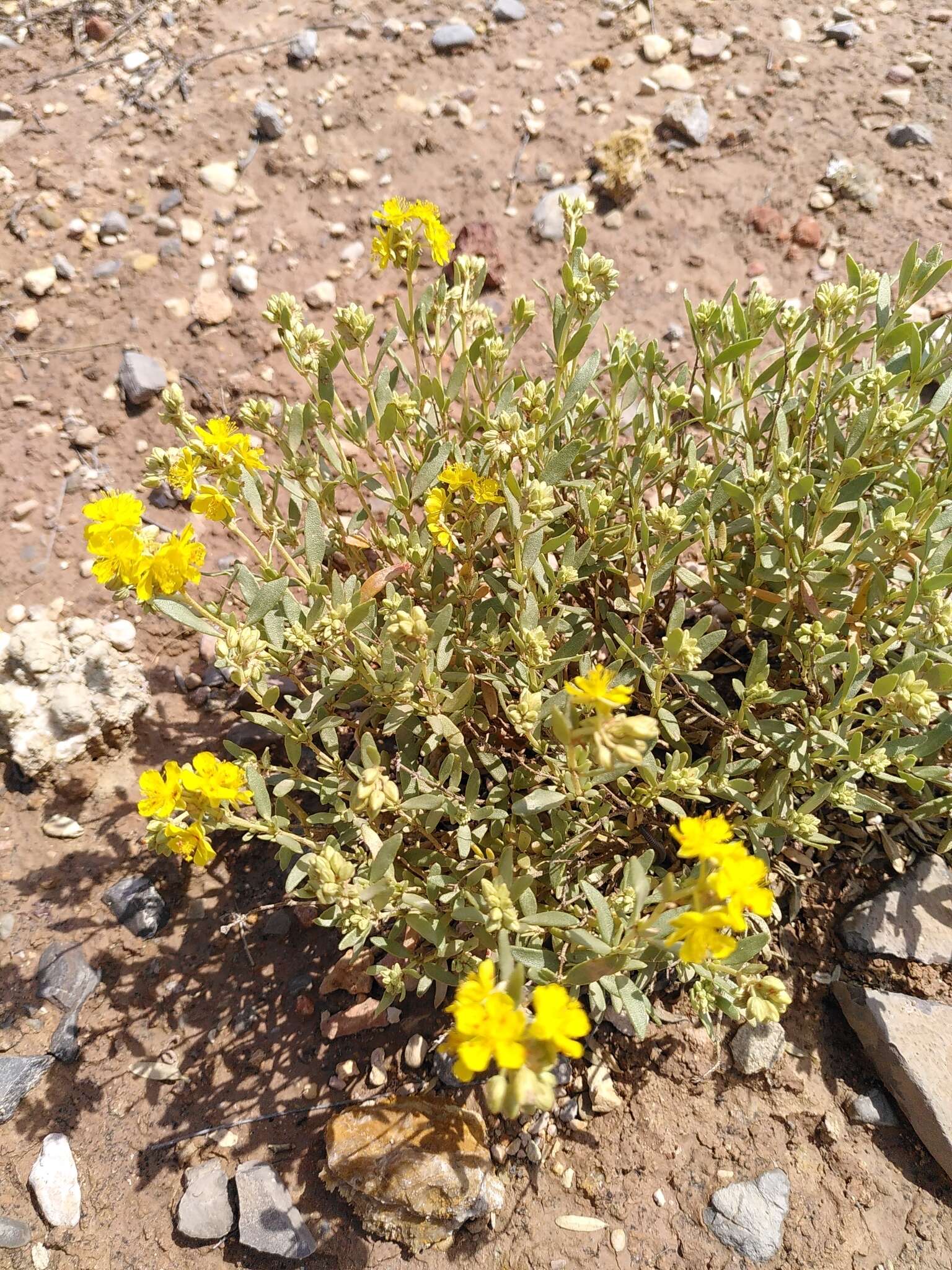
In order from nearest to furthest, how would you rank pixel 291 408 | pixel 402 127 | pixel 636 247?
pixel 291 408, pixel 636 247, pixel 402 127

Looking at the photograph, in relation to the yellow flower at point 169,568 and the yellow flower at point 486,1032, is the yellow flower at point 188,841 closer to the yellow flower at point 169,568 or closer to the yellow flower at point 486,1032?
the yellow flower at point 169,568

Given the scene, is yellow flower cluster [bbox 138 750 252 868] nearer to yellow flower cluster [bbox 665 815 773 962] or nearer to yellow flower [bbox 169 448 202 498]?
yellow flower [bbox 169 448 202 498]

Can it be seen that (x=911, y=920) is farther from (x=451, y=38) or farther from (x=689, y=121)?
(x=451, y=38)

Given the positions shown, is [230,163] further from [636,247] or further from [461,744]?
[461,744]

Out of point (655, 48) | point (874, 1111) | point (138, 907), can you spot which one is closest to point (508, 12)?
point (655, 48)

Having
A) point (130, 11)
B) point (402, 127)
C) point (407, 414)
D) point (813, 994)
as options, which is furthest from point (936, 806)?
point (130, 11)
